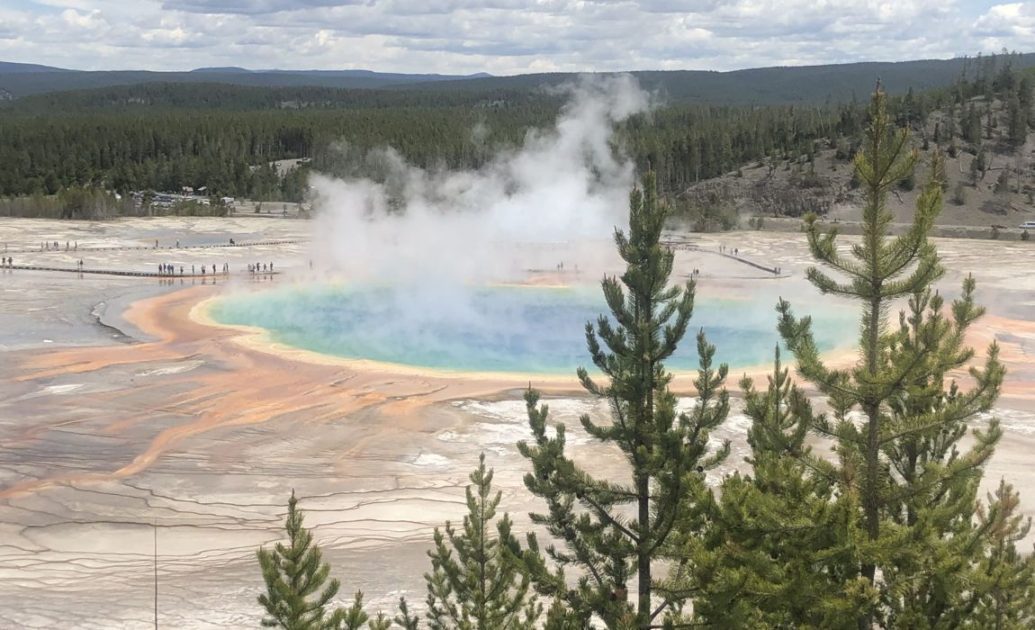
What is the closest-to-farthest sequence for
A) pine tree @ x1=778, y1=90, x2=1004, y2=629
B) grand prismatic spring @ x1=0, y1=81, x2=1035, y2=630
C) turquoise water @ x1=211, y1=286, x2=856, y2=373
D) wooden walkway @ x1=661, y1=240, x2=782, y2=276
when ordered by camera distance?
1. pine tree @ x1=778, y1=90, x2=1004, y2=629
2. grand prismatic spring @ x1=0, y1=81, x2=1035, y2=630
3. turquoise water @ x1=211, y1=286, x2=856, y2=373
4. wooden walkway @ x1=661, y1=240, x2=782, y2=276

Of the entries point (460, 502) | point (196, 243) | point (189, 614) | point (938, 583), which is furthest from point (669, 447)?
point (196, 243)

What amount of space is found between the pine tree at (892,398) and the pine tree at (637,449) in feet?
4.39

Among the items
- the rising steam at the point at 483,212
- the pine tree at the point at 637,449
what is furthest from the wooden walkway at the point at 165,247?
the pine tree at the point at 637,449

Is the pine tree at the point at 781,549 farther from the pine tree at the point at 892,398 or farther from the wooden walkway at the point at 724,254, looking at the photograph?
the wooden walkway at the point at 724,254

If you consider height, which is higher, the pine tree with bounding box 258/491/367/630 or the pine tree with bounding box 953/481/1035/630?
the pine tree with bounding box 953/481/1035/630

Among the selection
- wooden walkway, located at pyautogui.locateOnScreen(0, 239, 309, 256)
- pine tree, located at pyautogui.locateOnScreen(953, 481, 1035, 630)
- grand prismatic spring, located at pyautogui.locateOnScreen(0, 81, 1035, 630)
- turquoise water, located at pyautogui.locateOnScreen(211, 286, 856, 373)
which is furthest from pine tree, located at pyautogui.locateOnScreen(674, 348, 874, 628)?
wooden walkway, located at pyautogui.locateOnScreen(0, 239, 309, 256)

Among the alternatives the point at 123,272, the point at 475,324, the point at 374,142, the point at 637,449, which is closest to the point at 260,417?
the point at 475,324

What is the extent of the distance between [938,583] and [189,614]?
10.6 m

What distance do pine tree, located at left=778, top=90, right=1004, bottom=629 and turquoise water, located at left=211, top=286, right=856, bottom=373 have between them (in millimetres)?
20752

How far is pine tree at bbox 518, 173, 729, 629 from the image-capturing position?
870 centimetres

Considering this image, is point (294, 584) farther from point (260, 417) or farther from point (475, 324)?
point (475, 324)

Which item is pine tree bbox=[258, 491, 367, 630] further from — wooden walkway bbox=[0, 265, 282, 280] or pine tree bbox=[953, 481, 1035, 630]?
wooden walkway bbox=[0, 265, 282, 280]

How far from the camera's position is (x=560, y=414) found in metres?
23.9

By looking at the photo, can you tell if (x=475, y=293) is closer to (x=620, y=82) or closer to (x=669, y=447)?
(x=669, y=447)
